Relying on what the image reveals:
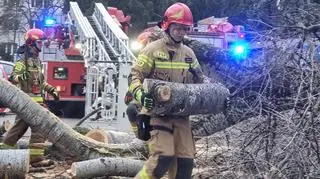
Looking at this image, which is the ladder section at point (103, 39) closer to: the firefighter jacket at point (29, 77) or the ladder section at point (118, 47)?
the ladder section at point (118, 47)

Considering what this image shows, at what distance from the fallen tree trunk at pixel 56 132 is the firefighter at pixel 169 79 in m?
1.93

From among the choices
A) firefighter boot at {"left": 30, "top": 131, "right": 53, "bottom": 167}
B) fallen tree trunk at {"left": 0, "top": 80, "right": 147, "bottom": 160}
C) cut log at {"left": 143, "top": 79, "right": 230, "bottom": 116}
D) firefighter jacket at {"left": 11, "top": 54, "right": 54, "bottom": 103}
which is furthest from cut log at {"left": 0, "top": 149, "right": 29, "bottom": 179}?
cut log at {"left": 143, "top": 79, "right": 230, "bottom": 116}

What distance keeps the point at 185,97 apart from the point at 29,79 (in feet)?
12.0

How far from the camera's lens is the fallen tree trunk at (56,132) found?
755 cm

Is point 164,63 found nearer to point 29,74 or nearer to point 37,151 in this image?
point 37,151

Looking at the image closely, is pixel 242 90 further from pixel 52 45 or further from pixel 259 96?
pixel 52 45

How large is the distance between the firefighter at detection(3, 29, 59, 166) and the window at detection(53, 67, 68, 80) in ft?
30.1

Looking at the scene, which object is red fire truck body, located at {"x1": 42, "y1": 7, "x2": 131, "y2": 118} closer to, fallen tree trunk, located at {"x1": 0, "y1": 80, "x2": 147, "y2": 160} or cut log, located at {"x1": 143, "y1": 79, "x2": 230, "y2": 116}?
fallen tree trunk, located at {"x1": 0, "y1": 80, "x2": 147, "y2": 160}

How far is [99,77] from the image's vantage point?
14469mm

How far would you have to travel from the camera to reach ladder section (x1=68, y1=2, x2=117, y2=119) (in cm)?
1380

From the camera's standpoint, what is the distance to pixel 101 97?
14.3m

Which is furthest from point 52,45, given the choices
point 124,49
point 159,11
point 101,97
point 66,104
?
point 159,11

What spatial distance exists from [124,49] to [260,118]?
1002 cm

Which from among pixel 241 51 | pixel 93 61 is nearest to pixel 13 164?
pixel 241 51
